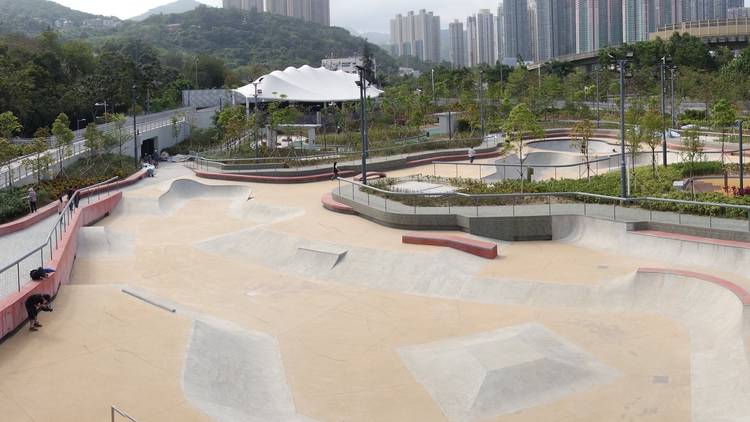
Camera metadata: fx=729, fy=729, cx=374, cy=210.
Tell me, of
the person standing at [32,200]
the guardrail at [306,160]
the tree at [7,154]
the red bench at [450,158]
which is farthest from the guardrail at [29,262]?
the red bench at [450,158]

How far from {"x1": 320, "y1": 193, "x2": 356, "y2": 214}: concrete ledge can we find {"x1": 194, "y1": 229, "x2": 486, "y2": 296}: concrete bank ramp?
425 centimetres

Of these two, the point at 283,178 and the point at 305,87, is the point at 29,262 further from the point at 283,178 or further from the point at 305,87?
the point at 305,87

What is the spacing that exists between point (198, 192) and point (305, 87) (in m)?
49.6

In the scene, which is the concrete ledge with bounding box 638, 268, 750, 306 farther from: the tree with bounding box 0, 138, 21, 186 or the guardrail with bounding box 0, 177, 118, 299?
the tree with bounding box 0, 138, 21, 186

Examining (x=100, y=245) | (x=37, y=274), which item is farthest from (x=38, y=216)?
(x=37, y=274)

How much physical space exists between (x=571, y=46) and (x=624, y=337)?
631 ft

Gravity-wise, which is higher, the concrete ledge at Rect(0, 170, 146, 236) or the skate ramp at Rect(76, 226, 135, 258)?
the concrete ledge at Rect(0, 170, 146, 236)

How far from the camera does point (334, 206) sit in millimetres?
28375

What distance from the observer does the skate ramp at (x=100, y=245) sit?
2348 cm

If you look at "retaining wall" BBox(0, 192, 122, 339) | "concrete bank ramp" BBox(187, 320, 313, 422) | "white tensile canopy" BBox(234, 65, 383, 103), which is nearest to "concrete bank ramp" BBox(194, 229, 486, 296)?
"retaining wall" BBox(0, 192, 122, 339)

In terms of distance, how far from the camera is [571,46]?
195m

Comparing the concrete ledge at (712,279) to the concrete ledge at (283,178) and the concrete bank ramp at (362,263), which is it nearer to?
the concrete bank ramp at (362,263)

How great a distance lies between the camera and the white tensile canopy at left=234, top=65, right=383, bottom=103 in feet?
255

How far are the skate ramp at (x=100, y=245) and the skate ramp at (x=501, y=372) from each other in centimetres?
1261
